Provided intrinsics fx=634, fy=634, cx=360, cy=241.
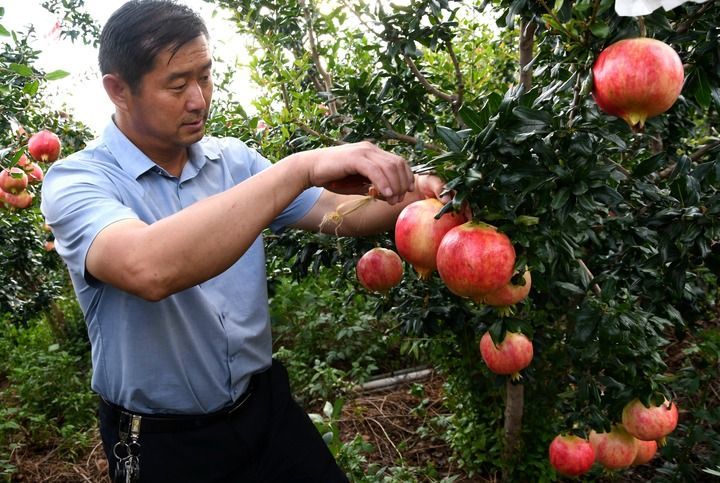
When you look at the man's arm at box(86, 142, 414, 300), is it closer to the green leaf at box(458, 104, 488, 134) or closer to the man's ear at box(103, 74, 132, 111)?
the green leaf at box(458, 104, 488, 134)

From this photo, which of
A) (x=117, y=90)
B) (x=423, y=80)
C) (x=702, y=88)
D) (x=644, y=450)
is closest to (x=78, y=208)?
(x=117, y=90)

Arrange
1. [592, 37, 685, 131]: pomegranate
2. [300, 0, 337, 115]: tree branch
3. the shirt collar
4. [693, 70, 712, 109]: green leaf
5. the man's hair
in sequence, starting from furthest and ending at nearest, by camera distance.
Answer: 1. [300, 0, 337, 115]: tree branch
2. the shirt collar
3. the man's hair
4. [693, 70, 712, 109]: green leaf
5. [592, 37, 685, 131]: pomegranate

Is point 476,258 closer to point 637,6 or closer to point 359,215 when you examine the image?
point 637,6

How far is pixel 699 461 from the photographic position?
2.91 metres

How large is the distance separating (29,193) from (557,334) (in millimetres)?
2860

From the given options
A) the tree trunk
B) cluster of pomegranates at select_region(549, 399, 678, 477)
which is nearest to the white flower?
cluster of pomegranates at select_region(549, 399, 678, 477)

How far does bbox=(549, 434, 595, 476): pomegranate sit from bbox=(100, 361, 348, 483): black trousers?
786 mm

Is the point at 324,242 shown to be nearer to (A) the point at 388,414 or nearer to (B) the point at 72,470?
(A) the point at 388,414

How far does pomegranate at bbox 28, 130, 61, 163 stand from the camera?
3.33 m

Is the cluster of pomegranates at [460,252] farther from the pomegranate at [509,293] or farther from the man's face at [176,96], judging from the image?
the man's face at [176,96]

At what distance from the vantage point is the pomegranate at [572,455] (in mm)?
2240

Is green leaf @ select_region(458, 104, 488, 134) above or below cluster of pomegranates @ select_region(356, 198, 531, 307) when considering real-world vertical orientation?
above

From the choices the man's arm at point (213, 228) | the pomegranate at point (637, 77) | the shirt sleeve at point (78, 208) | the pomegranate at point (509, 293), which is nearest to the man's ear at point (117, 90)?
the shirt sleeve at point (78, 208)

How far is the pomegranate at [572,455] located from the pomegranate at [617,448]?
43 mm
